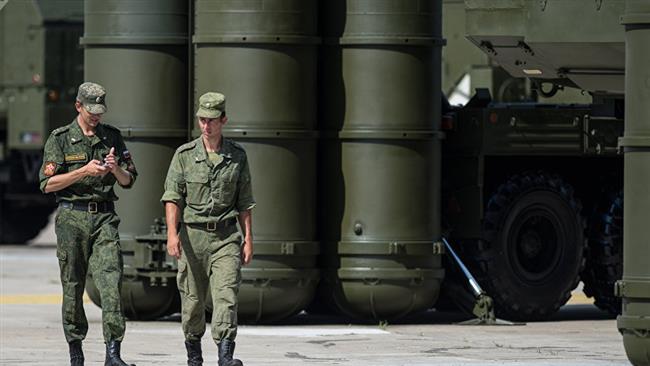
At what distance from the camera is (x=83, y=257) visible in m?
12.3

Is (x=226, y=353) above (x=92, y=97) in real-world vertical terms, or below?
below

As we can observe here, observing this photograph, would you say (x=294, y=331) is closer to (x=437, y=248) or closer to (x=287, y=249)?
(x=287, y=249)

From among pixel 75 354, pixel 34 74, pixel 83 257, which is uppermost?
pixel 34 74

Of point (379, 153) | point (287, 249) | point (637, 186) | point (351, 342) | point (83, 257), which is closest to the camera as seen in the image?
point (637, 186)

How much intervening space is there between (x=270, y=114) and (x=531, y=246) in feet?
9.25

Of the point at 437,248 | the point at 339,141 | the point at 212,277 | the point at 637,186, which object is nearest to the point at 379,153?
the point at 339,141

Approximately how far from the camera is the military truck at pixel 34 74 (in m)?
27.7

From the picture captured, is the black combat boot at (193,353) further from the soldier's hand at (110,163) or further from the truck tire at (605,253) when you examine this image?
the truck tire at (605,253)

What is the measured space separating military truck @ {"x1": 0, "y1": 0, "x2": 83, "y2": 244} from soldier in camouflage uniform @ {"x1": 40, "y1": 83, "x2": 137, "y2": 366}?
50.2ft

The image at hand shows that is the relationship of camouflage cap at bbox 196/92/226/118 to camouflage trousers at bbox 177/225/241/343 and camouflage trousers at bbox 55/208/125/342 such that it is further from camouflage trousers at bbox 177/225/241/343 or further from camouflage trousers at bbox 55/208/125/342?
camouflage trousers at bbox 55/208/125/342

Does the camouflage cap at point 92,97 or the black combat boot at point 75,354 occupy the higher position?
the camouflage cap at point 92,97

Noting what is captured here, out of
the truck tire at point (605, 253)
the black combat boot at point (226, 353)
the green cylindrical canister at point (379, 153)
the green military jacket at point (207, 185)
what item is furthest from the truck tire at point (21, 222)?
the black combat boot at point (226, 353)

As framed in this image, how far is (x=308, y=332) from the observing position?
15.7 m

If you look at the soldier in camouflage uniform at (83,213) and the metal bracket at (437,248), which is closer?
the soldier in camouflage uniform at (83,213)
